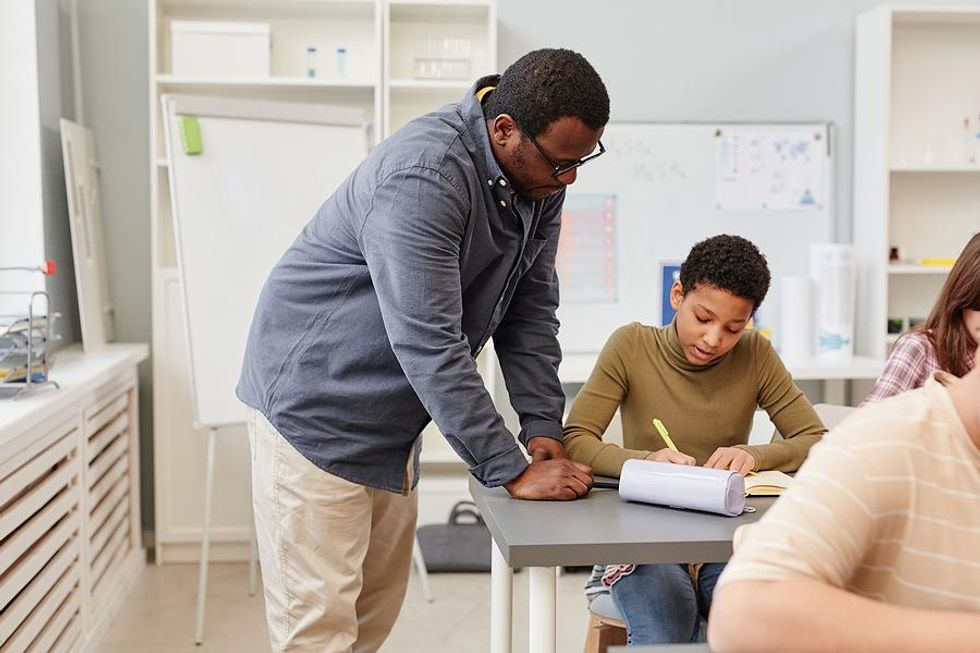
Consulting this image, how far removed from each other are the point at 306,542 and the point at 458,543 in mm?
1805

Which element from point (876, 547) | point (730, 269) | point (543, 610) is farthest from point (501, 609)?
point (876, 547)

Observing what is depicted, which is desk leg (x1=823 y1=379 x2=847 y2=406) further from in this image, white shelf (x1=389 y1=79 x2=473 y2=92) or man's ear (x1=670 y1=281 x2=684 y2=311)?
man's ear (x1=670 y1=281 x2=684 y2=311)

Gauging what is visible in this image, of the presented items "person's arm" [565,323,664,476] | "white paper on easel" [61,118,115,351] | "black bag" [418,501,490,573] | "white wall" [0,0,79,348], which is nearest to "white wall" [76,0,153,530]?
"white paper on easel" [61,118,115,351]

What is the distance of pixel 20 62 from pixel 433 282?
7.03 ft

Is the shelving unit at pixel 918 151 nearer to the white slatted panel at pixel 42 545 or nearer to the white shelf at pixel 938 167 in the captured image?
the white shelf at pixel 938 167

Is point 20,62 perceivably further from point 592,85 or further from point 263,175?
point 592,85

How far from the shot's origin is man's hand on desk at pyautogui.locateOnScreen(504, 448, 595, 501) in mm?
1616

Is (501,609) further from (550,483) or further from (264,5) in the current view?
(264,5)

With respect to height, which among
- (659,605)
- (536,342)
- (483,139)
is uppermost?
(483,139)

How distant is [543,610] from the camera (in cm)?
147

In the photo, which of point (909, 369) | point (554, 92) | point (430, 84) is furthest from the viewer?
point (430, 84)

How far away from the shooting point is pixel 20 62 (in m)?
3.13

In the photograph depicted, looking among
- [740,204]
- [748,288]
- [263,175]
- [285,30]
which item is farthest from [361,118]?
[748,288]

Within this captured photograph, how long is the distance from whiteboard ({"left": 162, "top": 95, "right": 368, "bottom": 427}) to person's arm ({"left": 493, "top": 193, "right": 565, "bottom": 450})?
1.45 metres
